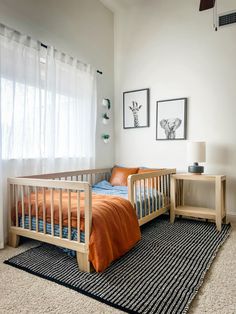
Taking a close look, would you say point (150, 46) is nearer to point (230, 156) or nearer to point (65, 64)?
point (65, 64)

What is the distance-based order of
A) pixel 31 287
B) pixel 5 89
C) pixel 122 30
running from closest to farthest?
1. pixel 31 287
2. pixel 5 89
3. pixel 122 30

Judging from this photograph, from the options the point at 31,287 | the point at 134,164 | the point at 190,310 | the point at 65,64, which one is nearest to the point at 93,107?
the point at 65,64

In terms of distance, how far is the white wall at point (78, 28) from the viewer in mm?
2670

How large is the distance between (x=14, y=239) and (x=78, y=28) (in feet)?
9.22

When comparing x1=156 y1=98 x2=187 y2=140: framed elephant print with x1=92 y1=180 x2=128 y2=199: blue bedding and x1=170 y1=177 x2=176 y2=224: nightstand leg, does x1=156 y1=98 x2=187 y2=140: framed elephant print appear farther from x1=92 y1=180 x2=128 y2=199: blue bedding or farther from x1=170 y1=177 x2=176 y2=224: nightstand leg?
x1=92 y1=180 x2=128 y2=199: blue bedding

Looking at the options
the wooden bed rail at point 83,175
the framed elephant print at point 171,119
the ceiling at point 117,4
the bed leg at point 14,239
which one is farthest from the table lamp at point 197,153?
the ceiling at point 117,4

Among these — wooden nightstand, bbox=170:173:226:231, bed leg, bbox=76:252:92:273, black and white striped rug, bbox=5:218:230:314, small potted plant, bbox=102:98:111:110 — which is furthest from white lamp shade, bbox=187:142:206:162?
bed leg, bbox=76:252:92:273

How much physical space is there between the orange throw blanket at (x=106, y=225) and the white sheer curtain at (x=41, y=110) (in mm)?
506

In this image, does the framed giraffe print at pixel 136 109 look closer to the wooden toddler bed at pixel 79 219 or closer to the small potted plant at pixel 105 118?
the small potted plant at pixel 105 118

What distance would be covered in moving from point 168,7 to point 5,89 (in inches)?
106

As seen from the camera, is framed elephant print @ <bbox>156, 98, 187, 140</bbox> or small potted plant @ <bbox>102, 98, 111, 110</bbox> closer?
framed elephant print @ <bbox>156, 98, 187, 140</bbox>

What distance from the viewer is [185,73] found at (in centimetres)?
354

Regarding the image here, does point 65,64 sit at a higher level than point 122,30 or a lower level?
lower

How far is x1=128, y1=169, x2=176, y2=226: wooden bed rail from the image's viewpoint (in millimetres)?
2595
